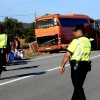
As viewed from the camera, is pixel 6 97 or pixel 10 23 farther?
pixel 10 23

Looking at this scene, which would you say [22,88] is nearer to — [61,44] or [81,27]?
[81,27]

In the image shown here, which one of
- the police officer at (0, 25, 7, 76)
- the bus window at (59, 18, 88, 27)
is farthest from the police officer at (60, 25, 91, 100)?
the bus window at (59, 18, 88, 27)

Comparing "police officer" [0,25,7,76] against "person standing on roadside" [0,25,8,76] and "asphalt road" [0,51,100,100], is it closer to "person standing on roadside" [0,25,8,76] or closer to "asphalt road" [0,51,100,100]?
"person standing on roadside" [0,25,8,76]

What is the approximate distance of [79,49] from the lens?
282 inches

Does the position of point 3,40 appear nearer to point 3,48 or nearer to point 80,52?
point 3,48

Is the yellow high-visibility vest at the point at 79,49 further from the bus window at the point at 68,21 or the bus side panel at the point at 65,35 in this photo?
the bus window at the point at 68,21

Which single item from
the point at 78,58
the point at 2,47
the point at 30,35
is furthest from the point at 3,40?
the point at 30,35

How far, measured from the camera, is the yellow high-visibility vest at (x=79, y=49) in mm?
7145

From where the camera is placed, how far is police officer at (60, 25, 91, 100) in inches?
281

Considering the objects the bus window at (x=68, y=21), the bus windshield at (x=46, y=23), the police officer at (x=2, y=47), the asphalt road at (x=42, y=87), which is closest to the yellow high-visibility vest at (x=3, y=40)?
the police officer at (x=2, y=47)

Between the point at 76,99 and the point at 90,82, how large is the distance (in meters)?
4.36

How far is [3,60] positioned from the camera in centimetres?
1256

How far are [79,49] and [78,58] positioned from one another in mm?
180

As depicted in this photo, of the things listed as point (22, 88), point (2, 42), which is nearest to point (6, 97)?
point (22, 88)
